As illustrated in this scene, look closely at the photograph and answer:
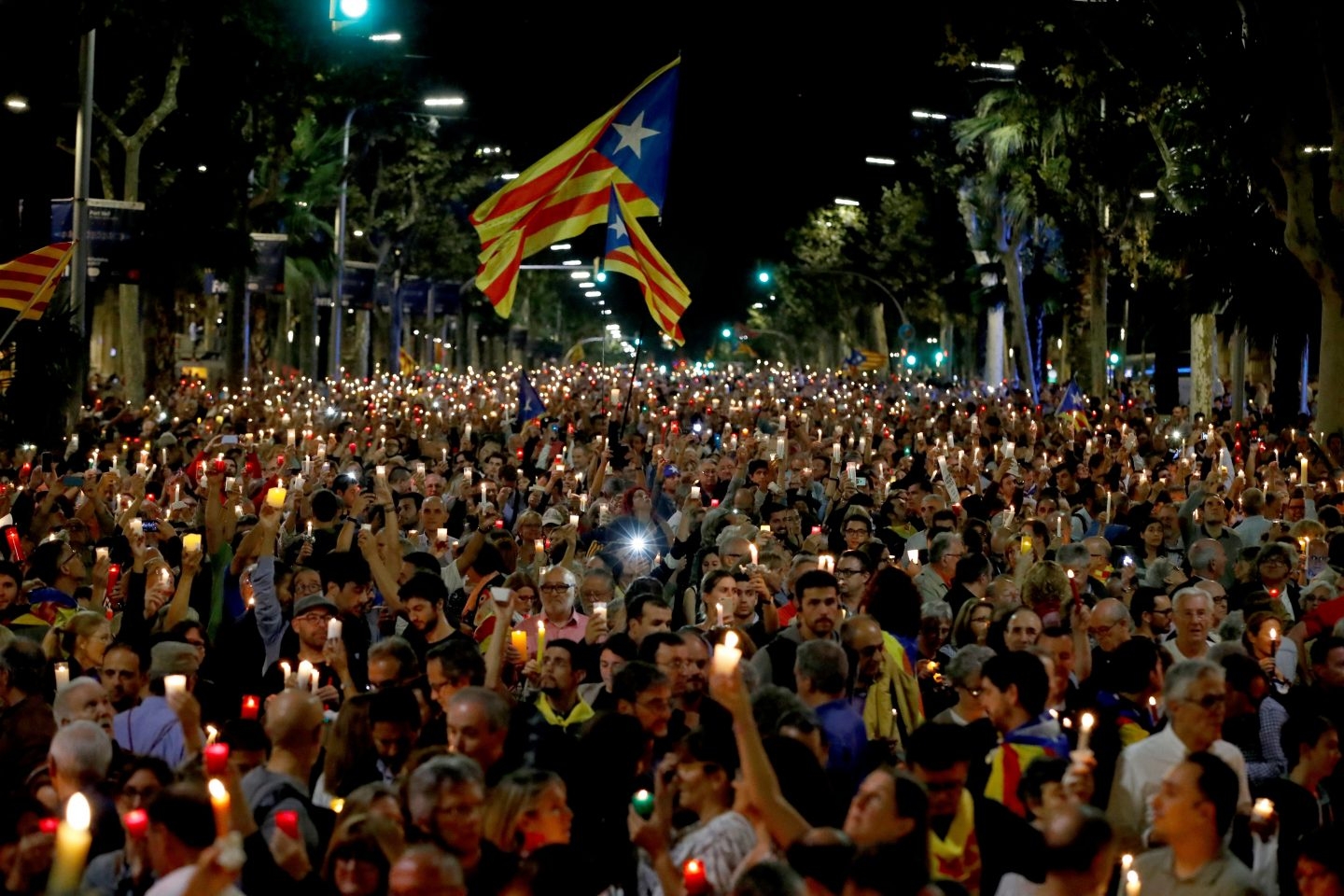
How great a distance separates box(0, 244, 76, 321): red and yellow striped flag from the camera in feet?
61.6

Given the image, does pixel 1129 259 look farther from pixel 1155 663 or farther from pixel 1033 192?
pixel 1155 663

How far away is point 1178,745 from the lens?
7062mm

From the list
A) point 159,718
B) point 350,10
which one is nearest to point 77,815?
point 159,718

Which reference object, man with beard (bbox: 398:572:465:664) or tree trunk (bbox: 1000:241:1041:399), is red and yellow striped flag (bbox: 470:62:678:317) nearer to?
man with beard (bbox: 398:572:465:664)

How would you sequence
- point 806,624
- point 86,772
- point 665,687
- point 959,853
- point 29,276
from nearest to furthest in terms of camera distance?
point 959,853
point 86,772
point 665,687
point 806,624
point 29,276

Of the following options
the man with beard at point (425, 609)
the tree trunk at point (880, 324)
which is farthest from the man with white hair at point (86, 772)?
the tree trunk at point (880, 324)

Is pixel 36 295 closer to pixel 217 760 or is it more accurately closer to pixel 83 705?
pixel 83 705

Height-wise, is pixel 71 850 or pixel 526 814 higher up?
pixel 71 850

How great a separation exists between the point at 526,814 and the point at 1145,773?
7.38 feet

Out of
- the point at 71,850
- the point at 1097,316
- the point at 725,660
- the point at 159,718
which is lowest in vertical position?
the point at 159,718

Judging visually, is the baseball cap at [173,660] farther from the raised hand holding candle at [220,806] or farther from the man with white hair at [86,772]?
the raised hand holding candle at [220,806]

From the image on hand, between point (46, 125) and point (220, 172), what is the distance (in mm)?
12432

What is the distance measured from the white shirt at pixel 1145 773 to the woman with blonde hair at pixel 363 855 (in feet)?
8.05

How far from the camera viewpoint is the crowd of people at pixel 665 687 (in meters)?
5.84
